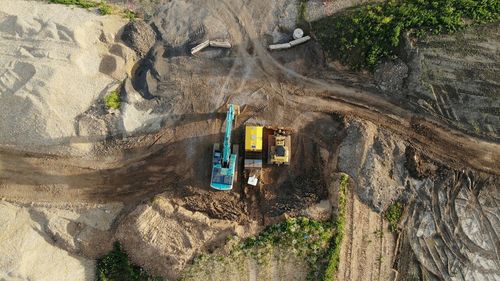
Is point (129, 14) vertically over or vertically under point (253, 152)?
over

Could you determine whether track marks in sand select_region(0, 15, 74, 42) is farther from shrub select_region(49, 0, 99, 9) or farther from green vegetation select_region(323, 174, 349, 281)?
green vegetation select_region(323, 174, 349, 281)

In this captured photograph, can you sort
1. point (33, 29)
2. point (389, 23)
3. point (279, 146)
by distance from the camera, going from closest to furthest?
point (279, 146) → point (33, 29) → point (389, 23)

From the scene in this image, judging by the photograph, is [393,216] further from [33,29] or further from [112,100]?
A: [33,29]

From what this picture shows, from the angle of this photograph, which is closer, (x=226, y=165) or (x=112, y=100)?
(x=226, y=165)

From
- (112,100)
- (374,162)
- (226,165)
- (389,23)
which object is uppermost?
(389,23)

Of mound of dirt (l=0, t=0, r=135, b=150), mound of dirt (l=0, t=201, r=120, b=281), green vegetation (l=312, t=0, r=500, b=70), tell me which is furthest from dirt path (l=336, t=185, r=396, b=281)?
mound of dirt (l=0, t=0, r=135, b=150)

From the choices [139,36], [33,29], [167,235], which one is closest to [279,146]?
[167,235]

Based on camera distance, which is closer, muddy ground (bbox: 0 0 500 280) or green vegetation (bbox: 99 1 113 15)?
muddy ground (bbox: 0 0 500 280)

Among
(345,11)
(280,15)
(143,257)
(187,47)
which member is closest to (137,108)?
(187,47)
